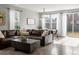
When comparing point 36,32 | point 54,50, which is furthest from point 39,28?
point 54,50

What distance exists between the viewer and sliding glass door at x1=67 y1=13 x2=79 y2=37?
3320 mm

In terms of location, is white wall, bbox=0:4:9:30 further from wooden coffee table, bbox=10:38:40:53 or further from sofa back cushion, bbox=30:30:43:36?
sofa back cushion, bbox=30:30:43:36

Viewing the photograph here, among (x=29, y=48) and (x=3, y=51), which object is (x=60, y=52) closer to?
(x=29, y=48)

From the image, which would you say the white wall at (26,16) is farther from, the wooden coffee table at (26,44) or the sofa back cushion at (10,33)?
the wooden coffee table at (26,44)

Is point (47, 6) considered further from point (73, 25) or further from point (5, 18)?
point (5, 18)

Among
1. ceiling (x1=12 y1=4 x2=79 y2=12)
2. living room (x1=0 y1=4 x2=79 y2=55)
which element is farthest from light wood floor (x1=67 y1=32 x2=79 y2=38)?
ceiling (x1=12 y1=4 x2=79 y2=12)

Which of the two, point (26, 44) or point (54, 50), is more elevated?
point (26, 44)

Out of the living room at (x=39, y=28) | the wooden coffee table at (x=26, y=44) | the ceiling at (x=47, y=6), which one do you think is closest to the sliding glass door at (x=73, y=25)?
the living room at (x=39, y=28)

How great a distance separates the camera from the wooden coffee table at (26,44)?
332cm

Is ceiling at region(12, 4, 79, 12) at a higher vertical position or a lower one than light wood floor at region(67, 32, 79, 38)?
higher

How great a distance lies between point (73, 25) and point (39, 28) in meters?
0.95

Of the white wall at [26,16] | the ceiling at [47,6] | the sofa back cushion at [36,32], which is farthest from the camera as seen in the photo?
the sofa back cushion at [36,32]

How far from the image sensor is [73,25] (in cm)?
337
